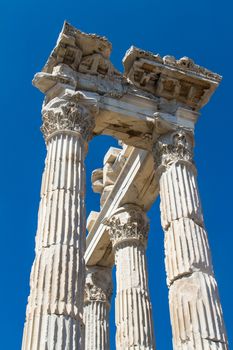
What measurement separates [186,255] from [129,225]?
5.99 m

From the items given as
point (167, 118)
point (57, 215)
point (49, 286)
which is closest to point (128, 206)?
point (167, 118)

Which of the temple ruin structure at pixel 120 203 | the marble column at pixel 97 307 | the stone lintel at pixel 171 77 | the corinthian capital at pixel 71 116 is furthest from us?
the marble column at pixel 97 307

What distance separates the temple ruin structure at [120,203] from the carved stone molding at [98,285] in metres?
0.05

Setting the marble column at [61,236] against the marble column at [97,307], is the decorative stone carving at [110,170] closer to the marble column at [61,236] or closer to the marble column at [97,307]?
the marble column at [97,307]

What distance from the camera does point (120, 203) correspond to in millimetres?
22141

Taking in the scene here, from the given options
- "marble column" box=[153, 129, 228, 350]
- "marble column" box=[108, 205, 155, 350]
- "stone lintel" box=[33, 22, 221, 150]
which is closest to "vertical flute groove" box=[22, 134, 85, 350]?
"stone lintel" box=[33, 22, 221, 150]

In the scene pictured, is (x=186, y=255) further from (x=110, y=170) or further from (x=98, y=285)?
(x=110, y=170)

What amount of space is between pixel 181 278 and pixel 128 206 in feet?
22.5

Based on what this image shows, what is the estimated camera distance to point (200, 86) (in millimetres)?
20203

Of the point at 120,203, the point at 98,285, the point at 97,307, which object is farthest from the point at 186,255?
the point at 98,285

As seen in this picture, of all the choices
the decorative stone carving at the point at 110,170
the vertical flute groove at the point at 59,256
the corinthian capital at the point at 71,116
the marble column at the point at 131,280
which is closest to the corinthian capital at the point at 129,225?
the marble column at the point at 131,280

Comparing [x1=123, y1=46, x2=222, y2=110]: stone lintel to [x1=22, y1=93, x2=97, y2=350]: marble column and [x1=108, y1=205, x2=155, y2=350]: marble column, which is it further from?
[x1=108, y1=205, x2=155, y2=350]: marble column

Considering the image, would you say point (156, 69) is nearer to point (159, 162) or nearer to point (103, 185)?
point (159, 162)

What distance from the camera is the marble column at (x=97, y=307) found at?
2180cm
